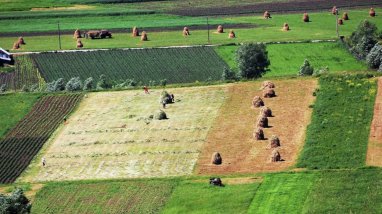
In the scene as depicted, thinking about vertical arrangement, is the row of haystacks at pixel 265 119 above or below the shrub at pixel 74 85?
above

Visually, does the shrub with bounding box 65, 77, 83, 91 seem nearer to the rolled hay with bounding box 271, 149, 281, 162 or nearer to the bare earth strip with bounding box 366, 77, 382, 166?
the bare earth strip with bounding box 366, 77, 382, 166

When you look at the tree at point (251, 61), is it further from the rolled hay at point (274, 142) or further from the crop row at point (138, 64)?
the rolled hay at point (274, 142)

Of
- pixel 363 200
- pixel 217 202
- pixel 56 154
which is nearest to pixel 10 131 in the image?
pixel 56 154

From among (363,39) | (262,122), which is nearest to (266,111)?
(262,122)

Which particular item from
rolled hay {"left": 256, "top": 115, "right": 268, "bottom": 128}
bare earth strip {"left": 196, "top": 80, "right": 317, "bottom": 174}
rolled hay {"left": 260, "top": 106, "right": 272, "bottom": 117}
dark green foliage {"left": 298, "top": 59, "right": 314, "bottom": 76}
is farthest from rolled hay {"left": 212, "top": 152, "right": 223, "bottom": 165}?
dark green foliage {"left": 298, "top": 59, "right": 314, "bottom": 76}

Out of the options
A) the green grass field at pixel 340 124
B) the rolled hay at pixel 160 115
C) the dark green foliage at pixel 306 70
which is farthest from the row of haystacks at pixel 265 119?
the dark green foliage at pixel 306 70

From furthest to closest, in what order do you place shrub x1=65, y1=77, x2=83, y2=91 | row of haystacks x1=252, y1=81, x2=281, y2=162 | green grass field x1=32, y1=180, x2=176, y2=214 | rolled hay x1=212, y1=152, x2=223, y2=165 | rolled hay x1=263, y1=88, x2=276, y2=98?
shrub x1=65, y1=77, x2=83, y2=91
rolled hay x1=263, y1=88, x2=276, y2=98
row of haystacks x1=252, y1=81, x2=281, y2=162
rolled hay x1=212, y1=152, x2=223, y2=165
green grass field x1=32, y1=180, x2=176, y2=214
